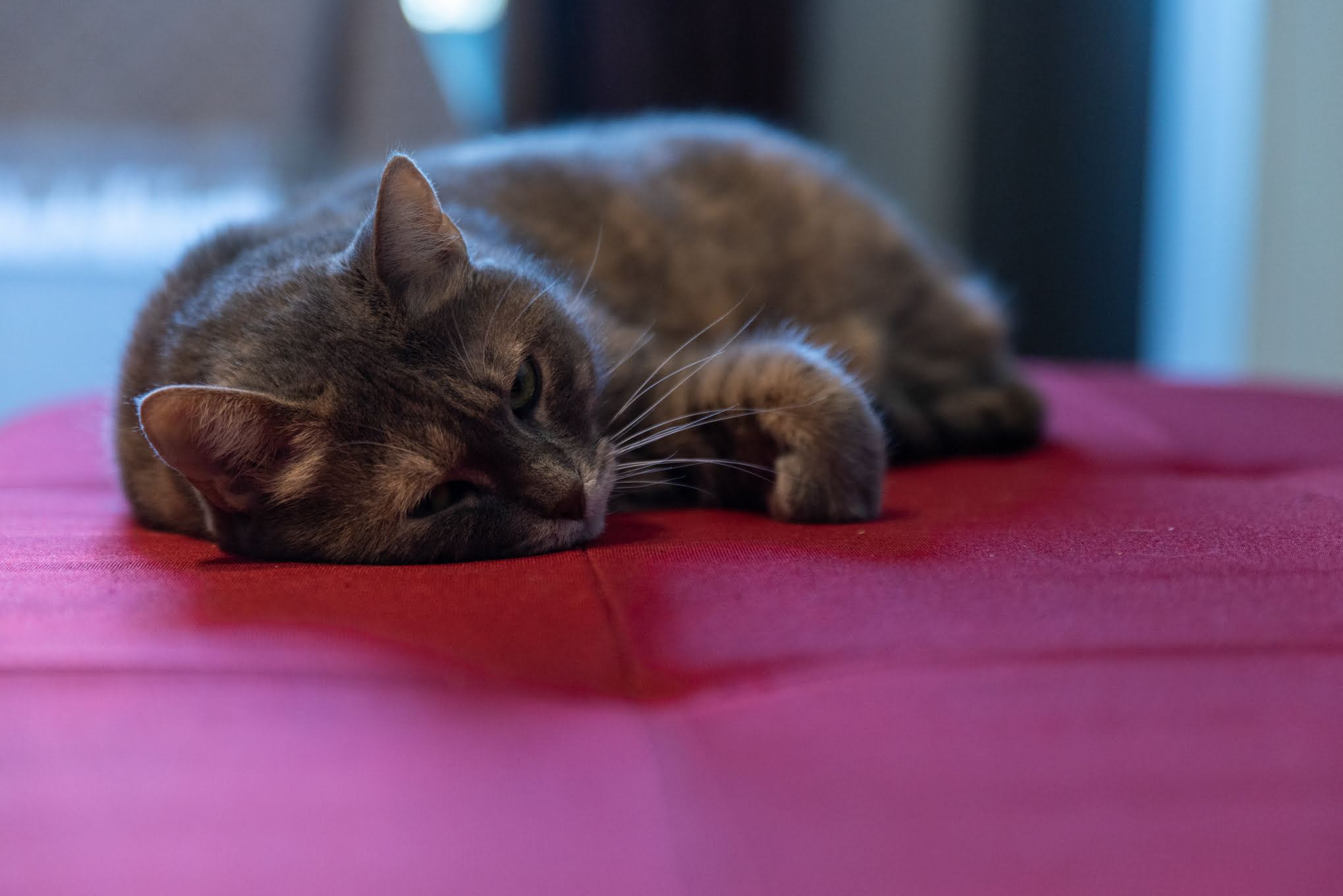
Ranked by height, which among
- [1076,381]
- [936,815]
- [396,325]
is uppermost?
[396,325]

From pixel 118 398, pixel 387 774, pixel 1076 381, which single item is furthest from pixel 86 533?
pixel 1076 381

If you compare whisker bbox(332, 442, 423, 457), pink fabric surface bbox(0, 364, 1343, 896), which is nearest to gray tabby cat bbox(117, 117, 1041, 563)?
whisker bbox(332, 442, 423, 457)

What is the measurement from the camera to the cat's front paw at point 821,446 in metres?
1.24

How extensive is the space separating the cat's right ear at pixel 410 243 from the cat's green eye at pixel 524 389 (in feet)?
0.37

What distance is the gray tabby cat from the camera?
3.71 ft

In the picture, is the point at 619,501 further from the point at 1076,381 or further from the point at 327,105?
the point at 327,105

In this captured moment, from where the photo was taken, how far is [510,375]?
3.92 ft

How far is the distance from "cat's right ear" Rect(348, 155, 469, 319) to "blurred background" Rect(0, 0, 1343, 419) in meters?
1.83

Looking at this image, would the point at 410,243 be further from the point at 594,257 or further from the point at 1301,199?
the point at 1301,199

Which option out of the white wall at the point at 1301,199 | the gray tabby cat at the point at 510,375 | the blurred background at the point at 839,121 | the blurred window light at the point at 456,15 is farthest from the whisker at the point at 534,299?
the white wall at the point at 1301,199

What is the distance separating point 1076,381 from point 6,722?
2.04 meters

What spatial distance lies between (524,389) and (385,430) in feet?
0.53

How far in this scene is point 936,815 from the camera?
649mm

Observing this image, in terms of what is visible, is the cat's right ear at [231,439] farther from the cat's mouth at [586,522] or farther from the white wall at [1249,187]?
the white wall at [1249,187]
